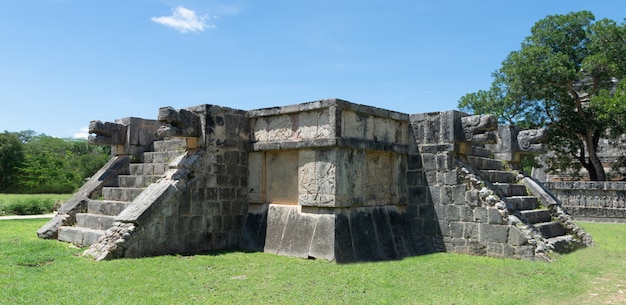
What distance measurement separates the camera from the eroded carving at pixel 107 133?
32.7 feet

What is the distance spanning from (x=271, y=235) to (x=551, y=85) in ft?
46.4

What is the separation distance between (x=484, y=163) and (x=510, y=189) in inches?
27.1

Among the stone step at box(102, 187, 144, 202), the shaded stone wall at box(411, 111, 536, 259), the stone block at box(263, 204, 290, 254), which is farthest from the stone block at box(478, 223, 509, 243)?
the stone step at box(102, 187, 144, 202)

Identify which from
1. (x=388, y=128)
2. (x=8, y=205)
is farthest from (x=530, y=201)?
(x=8, y=205)

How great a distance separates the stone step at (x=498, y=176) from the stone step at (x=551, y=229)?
1172 millimetres

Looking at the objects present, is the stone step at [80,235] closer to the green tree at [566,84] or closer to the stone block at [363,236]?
the stone block at [363,236]

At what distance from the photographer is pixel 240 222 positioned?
28.3ft

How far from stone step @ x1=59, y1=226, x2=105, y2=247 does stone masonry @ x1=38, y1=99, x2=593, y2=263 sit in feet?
0.08

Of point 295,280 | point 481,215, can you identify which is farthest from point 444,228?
point 295,280

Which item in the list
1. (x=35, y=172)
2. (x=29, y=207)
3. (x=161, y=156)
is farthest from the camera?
(x=35, y=172)

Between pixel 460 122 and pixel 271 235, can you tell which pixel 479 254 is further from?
pixel 271 235

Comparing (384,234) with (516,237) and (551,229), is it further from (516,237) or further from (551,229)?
(551,229)

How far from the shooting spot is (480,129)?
820 centimetres

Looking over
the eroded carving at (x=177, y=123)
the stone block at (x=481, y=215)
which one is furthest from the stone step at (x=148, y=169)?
the stone block at (x=481, y=215)
